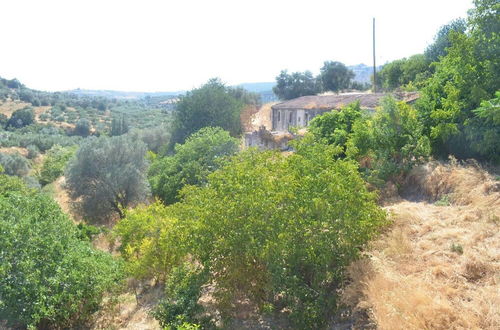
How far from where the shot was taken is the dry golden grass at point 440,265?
7.16 meters

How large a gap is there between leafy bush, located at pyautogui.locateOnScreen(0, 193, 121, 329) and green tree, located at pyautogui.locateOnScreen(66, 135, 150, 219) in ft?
39.8

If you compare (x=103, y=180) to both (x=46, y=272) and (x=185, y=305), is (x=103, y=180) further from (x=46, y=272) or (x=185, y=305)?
(x=185, y=305)

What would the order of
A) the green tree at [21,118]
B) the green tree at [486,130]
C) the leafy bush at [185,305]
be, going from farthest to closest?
the green tree at [21,118]
the green tree at [486,130]
the leafy bush at [185,305]

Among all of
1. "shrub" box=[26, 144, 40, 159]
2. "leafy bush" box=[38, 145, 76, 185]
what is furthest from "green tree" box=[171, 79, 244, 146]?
"shrub" box=[26, 144, 40, 159]

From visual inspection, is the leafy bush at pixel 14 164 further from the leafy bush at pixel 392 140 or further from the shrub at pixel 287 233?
the shrub at pixel 287 233

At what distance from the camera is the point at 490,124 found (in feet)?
44.3

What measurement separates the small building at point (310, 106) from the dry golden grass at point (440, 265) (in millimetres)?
14473

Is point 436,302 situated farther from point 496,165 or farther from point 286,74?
point 286,74

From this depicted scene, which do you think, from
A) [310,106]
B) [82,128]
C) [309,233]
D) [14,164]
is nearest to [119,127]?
[82,128]

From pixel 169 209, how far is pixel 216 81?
27849 mm

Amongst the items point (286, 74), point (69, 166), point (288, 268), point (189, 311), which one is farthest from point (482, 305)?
point (286, 74)

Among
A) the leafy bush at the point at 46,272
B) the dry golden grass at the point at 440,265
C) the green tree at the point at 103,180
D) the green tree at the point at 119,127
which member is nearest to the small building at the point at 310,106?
the green tree at the point at 103,180

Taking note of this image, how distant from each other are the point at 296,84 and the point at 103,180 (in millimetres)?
29428

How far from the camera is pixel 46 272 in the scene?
1176 centimetres
